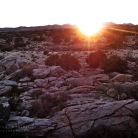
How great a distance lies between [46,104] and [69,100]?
4.25ft

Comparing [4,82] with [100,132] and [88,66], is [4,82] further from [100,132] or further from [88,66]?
[100,132]

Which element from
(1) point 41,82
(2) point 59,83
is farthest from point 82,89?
(1) point 41,82

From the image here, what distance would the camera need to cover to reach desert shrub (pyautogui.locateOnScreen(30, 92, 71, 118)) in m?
11.3

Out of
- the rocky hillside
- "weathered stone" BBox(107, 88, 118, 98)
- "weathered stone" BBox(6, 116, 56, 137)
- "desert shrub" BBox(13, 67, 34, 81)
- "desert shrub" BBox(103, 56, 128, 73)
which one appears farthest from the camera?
"desert shrub" BBox(103, 56, 128, 73)

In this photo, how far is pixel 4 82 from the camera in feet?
53.3

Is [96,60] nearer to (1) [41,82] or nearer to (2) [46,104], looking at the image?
(1) [41,82]

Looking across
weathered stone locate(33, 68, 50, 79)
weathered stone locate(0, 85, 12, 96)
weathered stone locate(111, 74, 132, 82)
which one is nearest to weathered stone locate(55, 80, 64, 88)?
weathered stone locate(33, 68, 50, 79)

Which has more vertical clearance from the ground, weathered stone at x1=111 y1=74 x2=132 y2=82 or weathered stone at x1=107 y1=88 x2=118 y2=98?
weathered stone at x1=111 y1=74 x2=132 y2=82

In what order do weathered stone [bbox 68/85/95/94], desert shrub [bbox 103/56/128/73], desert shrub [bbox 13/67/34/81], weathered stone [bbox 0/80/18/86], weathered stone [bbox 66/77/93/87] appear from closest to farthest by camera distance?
weathered stone [bbox 68/85/95/94] < weathered stone [bbox 66/77/93/87] < weathered stone [bbox 0/80/18/86] < desert shrub [bbox 13/67/34/81] < desert shrub [bbox 103/56/128/73]

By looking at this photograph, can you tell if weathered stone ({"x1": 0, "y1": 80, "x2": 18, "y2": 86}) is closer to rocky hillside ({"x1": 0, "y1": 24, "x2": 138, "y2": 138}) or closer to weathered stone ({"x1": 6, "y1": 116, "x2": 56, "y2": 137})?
rocky hillside ({"x1": 0, "y1": 24, "x2": 138, "y2": 138})

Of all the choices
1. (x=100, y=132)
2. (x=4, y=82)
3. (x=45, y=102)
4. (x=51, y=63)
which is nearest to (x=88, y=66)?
(x=51, y=63)

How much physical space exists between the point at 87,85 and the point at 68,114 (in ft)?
14.6

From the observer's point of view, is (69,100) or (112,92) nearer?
(69,100)

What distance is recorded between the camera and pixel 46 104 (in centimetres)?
1187
